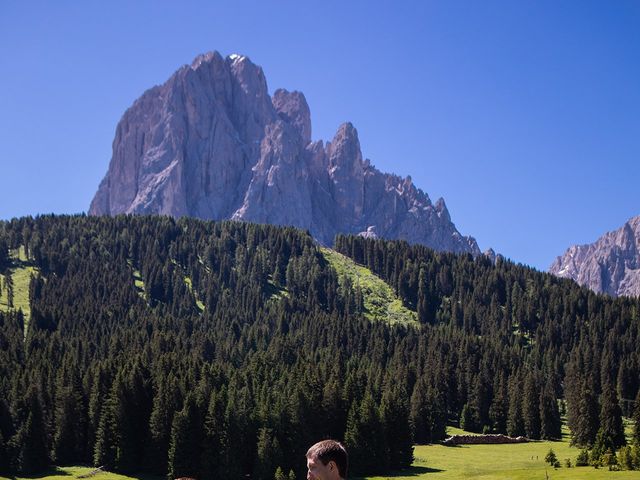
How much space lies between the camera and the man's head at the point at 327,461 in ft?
38.5

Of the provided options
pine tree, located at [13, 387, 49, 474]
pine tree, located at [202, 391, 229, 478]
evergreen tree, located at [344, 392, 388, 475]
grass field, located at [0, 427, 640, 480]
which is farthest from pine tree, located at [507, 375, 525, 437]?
pine tree, located at [13, 387, 49, 474]

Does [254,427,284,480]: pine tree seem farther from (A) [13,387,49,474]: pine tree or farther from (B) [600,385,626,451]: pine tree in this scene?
(B) [600,385,626,451]: pine tree

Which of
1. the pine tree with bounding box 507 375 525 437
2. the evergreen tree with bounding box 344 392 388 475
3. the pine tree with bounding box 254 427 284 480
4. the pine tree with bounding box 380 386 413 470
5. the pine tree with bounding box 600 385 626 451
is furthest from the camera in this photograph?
the pine tree with bounding box 507 375 525 437

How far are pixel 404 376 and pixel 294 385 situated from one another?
47.5 metres

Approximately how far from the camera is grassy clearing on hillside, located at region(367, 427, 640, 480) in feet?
282

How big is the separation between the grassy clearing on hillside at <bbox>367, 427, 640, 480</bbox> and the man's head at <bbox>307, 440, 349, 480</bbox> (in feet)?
A: 232

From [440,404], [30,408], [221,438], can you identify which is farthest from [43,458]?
[440,404]

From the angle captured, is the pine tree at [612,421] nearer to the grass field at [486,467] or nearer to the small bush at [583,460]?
the grass field at [486,467]

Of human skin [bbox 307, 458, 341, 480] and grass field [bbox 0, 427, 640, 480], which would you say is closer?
human skin [bbox 307, 458, 341, 480]

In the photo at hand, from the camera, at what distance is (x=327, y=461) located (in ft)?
38.8

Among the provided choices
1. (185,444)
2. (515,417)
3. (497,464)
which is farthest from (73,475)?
(515,417)

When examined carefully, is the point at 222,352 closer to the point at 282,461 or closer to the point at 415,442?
the point at 415,442

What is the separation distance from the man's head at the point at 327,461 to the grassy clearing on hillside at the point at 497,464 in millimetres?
70779

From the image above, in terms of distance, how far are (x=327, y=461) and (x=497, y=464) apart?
98991 mm
